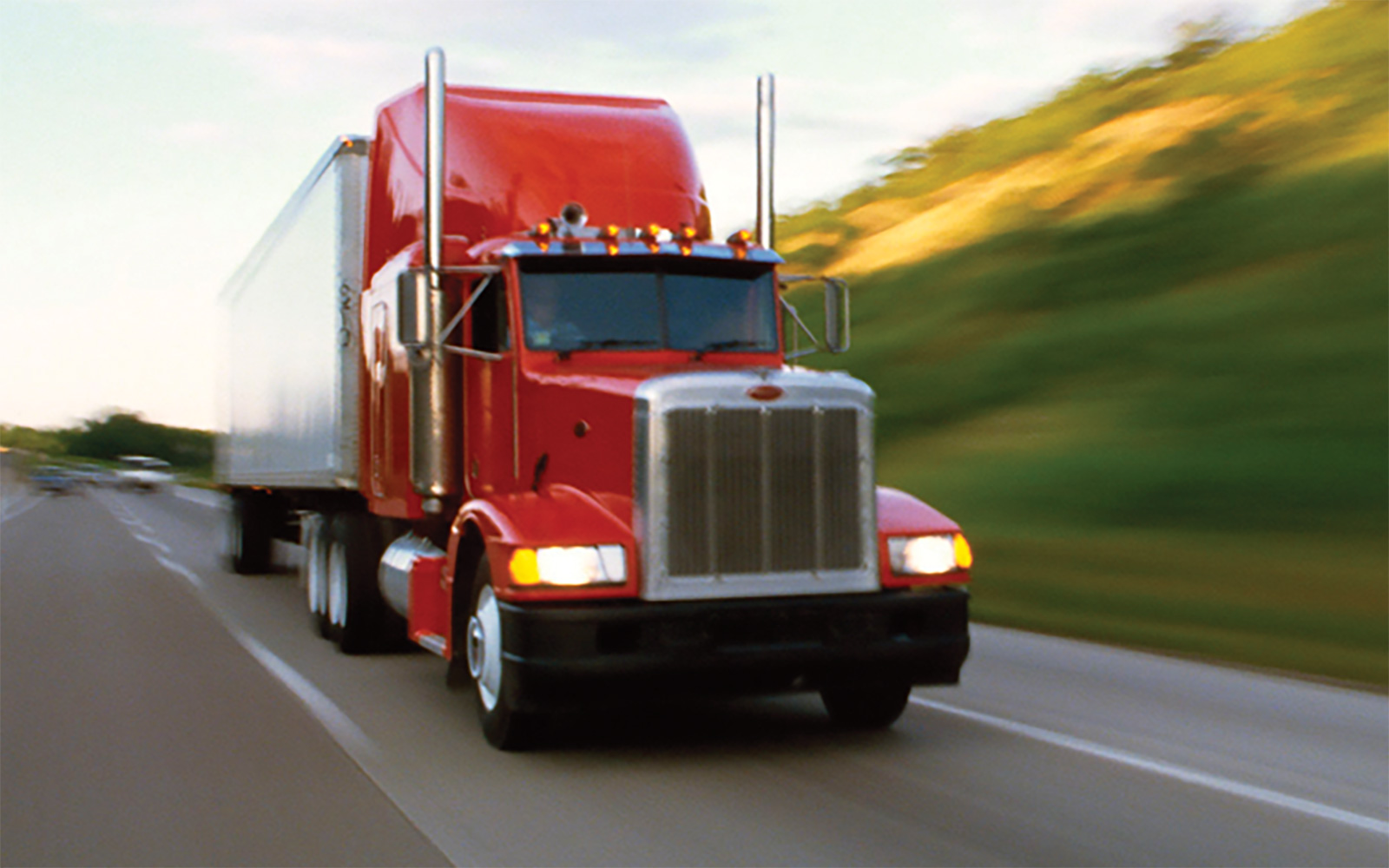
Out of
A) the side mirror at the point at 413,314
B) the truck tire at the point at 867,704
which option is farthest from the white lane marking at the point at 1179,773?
the side mirror at the point at 413,314

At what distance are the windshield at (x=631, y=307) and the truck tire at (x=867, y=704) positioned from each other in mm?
2079

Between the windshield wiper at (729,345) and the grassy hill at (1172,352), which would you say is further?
the grassy hill at (1172,352)

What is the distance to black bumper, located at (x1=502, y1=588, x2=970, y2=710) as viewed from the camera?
24.2 feet

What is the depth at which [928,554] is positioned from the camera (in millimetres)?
Answer: 8125

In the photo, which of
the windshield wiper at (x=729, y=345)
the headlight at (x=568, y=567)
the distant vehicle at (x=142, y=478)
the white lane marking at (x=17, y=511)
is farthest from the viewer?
the distant vehicle at (x=142, y=478)

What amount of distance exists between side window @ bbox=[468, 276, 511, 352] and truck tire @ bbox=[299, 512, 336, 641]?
13.7 feet

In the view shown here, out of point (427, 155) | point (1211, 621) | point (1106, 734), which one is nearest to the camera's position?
point (1106, 734)

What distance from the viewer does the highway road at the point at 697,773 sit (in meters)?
6.11

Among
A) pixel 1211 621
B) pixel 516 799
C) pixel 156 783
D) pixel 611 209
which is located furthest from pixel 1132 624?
pixel 156 783

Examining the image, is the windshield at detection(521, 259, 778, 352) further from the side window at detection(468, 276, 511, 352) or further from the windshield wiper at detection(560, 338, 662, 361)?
the side window at detection(468, 276, 511, 352)

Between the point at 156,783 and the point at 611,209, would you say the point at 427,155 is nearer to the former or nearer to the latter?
the point at 611,209

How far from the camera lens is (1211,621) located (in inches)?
492

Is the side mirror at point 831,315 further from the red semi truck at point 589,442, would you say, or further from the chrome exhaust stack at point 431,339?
the chrome exhaust stack at point 431,339

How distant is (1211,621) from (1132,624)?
0.60m
